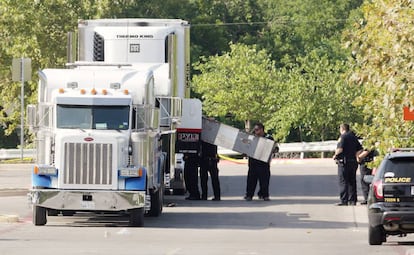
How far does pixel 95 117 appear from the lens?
24.1m

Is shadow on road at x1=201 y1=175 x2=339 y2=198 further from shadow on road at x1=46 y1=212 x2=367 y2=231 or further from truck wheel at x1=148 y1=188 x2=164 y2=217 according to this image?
truck wheel at x1=148 y1=188 x2=164 y2=217

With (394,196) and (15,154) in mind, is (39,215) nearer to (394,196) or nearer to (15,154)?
(394,196)

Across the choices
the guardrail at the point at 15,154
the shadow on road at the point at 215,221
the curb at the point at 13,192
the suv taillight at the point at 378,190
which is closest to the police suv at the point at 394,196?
the suv taillight at the point at 378,190

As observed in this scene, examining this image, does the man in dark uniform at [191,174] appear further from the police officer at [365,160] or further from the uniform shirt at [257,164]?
the police officer at [365,160]

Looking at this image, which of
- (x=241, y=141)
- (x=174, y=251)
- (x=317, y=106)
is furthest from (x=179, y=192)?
(x=317, y=106)

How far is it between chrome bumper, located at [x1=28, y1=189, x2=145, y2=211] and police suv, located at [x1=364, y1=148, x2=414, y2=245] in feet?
16.8

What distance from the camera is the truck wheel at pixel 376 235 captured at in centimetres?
2025

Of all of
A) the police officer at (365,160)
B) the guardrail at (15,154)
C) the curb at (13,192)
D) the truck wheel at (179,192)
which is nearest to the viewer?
the police officer at (365,160)

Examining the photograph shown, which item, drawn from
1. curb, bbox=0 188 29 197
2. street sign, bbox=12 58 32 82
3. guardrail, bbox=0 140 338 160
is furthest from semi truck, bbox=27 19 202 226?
guardrail, bbox=0 140 338 160

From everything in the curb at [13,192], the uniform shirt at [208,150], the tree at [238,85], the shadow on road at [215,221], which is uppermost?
the tree at [238,85]

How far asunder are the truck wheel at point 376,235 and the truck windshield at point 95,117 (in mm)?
5841

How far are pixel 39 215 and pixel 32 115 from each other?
1906mm

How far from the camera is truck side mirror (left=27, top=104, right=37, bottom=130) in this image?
2398cm

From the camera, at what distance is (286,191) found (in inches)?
1348
